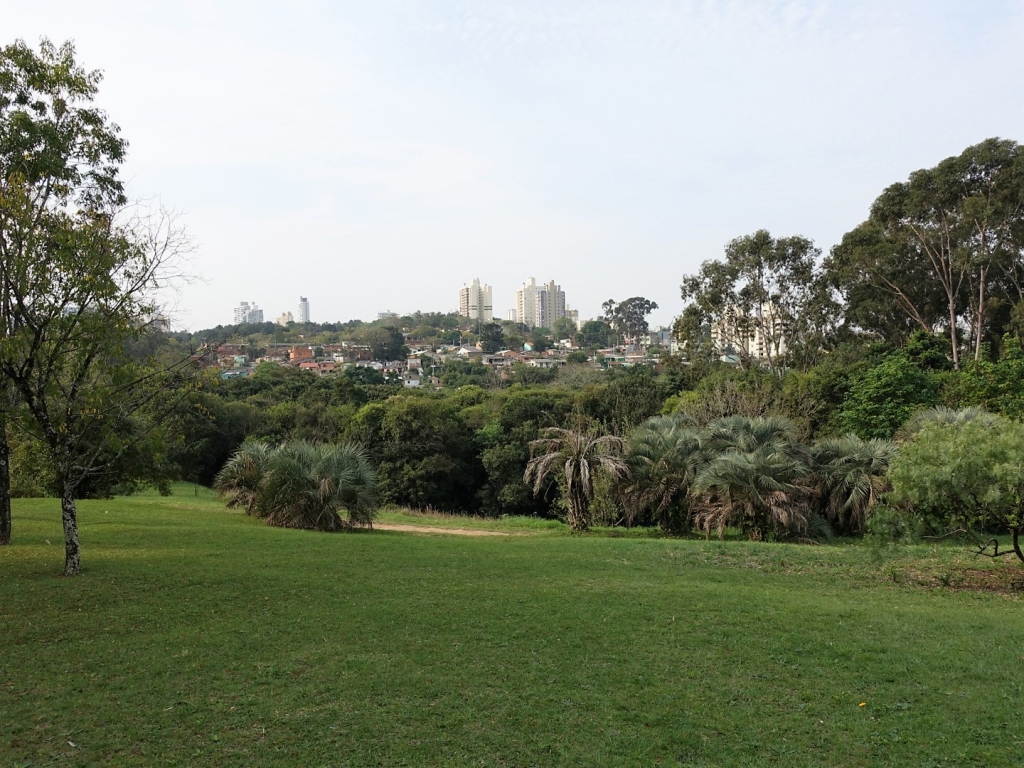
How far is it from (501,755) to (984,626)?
21.8ft

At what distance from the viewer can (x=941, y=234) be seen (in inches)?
1221

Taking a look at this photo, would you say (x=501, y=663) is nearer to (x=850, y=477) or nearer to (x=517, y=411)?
(x=850, y=477)

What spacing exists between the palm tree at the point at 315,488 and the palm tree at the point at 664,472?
6.81 metres

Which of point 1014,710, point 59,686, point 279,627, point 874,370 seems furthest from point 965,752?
point 874,370

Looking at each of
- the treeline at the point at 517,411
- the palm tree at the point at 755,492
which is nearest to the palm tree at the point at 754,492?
the palm tree at the point at 755,492

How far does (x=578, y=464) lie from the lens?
60.6 ft

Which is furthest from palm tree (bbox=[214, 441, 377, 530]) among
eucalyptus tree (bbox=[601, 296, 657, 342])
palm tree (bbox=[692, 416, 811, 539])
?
eucalyptus tree (bbox=[601, 296, 657, 342])

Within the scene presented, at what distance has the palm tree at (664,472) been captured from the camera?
59.8 ft

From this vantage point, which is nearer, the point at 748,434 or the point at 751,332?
A: the point at 748,434

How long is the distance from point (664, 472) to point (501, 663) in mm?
11981

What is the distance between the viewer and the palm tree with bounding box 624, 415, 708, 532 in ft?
59.8

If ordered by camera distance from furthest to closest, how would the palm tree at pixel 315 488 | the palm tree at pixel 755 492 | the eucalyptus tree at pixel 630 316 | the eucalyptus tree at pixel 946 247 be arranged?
the eucalyptus tree at pixel 630 316
the eucalyptus tree at pixel 946 247
the palm tree at pixel 315 488
the palm tree at pixel 755 492

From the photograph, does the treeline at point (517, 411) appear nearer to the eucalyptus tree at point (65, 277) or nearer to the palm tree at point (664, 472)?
the palm tree at point (664, 472)

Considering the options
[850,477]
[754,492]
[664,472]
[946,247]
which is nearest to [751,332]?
[946,247]
